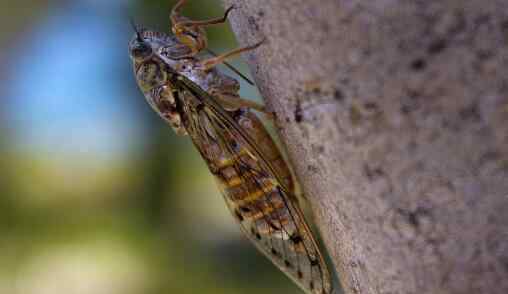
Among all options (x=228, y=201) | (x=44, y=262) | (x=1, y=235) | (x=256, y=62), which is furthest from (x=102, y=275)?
(x=256, y=62)

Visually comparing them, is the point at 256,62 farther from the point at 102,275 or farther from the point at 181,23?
the point at 102,275

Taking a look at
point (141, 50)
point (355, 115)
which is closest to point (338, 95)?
point (355, 115)

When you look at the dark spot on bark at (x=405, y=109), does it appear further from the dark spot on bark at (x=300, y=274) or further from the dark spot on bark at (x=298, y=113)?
the dark spot on bark at (x=300, y=274)

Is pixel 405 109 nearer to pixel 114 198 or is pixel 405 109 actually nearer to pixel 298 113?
pixel 298 113

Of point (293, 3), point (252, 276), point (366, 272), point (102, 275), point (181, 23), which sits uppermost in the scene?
point (181, 23)

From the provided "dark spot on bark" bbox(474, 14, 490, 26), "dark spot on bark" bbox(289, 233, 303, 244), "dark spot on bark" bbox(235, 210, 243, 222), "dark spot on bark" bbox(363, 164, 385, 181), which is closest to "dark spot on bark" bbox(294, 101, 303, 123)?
"dark spot on bark" bbox(363, 164, 385, 181)

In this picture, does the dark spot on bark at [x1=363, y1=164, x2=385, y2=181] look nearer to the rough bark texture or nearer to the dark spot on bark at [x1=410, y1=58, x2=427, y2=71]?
the rough bark texture

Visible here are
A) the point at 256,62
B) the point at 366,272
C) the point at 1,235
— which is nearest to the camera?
the point at 366,272
